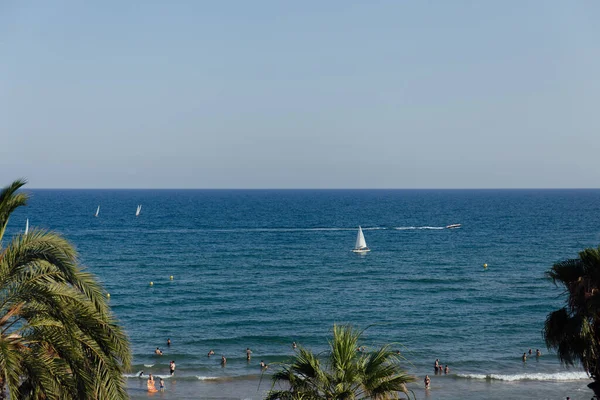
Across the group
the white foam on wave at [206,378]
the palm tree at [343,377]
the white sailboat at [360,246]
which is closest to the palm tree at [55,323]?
the palm tree at [343,377]

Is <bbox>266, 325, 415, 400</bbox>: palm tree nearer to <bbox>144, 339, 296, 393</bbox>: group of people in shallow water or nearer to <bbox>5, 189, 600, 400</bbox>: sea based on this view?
<bbox>5, 189, 600, 400</bbox>: sea

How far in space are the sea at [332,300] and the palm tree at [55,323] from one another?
12.1 ft

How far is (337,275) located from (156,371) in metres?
39.9

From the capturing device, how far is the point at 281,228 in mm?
141500

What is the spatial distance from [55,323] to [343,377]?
19.8ft

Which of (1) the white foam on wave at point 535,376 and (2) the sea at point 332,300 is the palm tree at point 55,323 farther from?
(1) the white foam on wave at point 535,376

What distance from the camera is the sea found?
42750 mm

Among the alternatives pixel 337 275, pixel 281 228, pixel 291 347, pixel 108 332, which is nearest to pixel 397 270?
pixel 337 275

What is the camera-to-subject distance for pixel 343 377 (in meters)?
14.1

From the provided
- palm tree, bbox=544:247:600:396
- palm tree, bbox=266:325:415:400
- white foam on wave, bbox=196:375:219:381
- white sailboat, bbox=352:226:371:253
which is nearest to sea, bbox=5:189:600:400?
white foam on wave, bbox=196:375:219:381

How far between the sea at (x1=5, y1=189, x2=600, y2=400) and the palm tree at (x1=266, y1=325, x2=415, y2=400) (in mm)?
750

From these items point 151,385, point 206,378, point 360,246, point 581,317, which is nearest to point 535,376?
point 206,378

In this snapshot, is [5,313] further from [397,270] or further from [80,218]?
[80,218]

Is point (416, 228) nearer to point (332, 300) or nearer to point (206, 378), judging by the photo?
point (332, 300)
